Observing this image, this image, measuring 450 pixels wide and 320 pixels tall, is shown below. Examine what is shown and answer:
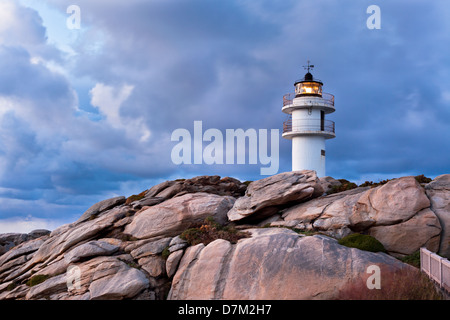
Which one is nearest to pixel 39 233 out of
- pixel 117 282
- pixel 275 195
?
pixel 117 282

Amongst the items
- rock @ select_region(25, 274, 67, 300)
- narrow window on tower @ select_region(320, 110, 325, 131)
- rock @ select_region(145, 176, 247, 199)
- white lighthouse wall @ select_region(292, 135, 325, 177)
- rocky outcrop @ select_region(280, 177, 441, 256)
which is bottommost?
rock @ select_region(25, 274, 67, 300)

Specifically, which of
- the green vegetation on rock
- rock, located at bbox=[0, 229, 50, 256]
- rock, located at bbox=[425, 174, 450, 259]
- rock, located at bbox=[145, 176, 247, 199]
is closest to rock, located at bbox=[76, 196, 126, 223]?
rock, located at bbox=[145, 176, 247, 199]

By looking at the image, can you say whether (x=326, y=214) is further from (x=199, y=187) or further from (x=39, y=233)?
(x=39, y=233)

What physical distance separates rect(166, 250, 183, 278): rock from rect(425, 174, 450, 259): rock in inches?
489

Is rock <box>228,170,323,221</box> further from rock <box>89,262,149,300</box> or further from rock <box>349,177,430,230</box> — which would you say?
rock <box>89,262,149,300</box>

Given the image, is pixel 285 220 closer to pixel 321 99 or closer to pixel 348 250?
pixel 348 250

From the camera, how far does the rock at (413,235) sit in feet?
63.3

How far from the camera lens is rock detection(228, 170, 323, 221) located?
23484 millimetres

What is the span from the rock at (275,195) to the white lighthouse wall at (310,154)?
12166mm

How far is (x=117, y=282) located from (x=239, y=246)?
18.5 ft

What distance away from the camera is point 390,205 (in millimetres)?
20391

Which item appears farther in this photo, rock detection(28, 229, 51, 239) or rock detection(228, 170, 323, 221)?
rock detection(28, 229, 51, 239)

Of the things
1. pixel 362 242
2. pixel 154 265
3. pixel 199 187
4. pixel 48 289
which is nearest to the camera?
pixel 362 242

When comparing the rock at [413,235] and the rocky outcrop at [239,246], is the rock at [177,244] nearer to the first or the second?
the rocky outcrop at [239,246]
